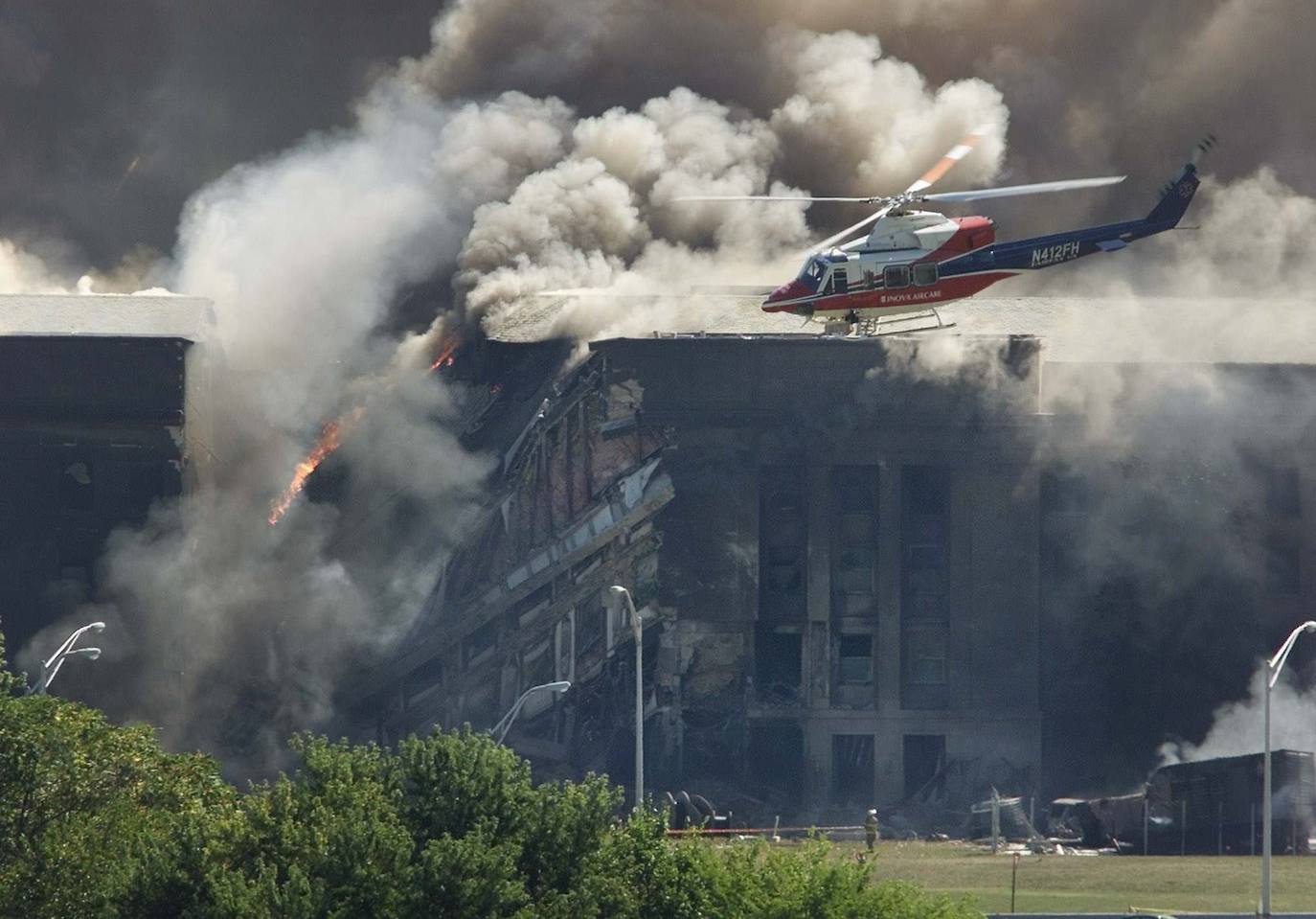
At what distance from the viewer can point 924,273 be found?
6291 cm

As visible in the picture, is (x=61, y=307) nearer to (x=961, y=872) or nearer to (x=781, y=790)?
(x=781, y=790)

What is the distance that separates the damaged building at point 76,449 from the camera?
7475 cm

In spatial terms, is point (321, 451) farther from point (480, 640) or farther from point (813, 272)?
point (813, 272)

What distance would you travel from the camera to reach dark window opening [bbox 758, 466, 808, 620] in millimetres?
76000

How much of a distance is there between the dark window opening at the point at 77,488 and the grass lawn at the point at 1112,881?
1068 inches

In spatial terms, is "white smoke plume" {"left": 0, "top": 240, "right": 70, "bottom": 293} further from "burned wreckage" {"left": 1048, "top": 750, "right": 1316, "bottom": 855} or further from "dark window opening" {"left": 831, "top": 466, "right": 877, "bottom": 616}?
"burned wreckage" {"left": 1048, "top": 750, "right": 1316, "bottom": 855}

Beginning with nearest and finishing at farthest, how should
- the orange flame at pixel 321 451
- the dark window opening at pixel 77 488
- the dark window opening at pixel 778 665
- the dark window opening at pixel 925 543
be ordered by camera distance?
the dark window opening at pixel 778 665 → the dark window opening at pixel 77 488 → the dark window opening at pixel 925 543 → the orange flame at pixel 321 451

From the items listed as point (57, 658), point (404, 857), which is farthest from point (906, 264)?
point (404, 857)

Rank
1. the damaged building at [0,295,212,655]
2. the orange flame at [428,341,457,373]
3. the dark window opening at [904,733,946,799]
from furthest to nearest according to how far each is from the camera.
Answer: the orange flame at [428,341,457,373], the damaged building at [0,295,212,655], the dark window opening at [904,733,946,799]

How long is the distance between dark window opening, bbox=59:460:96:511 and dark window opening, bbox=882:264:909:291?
24985 mm

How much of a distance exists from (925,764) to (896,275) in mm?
17749

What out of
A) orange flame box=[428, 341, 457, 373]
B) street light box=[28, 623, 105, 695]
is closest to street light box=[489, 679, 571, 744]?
street light box=[28, 623, 105, 695]

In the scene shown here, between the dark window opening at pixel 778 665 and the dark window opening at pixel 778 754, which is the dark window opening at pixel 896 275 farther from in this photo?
the dark window opening at pixel 778 754

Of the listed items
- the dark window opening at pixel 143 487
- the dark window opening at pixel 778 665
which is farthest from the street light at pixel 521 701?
the dark window opening at pixel 143 487
